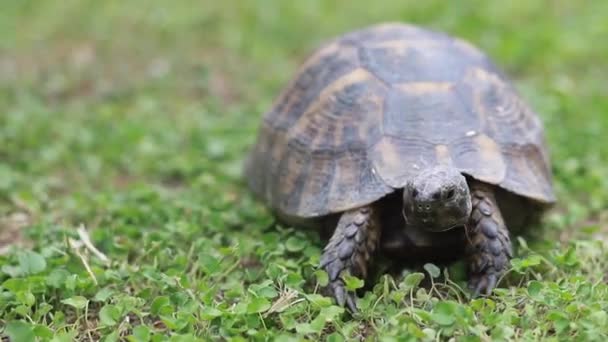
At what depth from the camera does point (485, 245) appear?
3.41m

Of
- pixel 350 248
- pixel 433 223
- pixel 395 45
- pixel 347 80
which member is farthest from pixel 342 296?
pixel 395 45

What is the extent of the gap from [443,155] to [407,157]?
0.14 metres

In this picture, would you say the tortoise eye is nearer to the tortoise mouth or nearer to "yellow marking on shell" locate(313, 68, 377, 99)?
the tortoise mouth

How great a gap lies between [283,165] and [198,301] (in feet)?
3.43

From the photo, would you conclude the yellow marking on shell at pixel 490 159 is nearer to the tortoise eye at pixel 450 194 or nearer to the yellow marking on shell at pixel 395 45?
the tortoise eye at pixel 450 194

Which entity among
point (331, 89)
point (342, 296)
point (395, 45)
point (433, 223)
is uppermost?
point (395, 45)

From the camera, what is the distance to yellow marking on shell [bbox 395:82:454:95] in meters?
3.79

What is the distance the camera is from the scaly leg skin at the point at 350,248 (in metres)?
3.32

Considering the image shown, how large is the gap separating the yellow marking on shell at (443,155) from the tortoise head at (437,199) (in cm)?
23

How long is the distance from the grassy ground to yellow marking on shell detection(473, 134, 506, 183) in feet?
0.97

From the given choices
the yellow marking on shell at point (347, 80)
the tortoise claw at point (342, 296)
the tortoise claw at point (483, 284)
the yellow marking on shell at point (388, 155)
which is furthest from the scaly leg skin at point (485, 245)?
the yellow marking on shell at point (347, 80)

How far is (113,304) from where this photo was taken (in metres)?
3.25

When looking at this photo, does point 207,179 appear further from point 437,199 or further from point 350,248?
point 437,199

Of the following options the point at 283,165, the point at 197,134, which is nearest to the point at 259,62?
the point at 197,134
